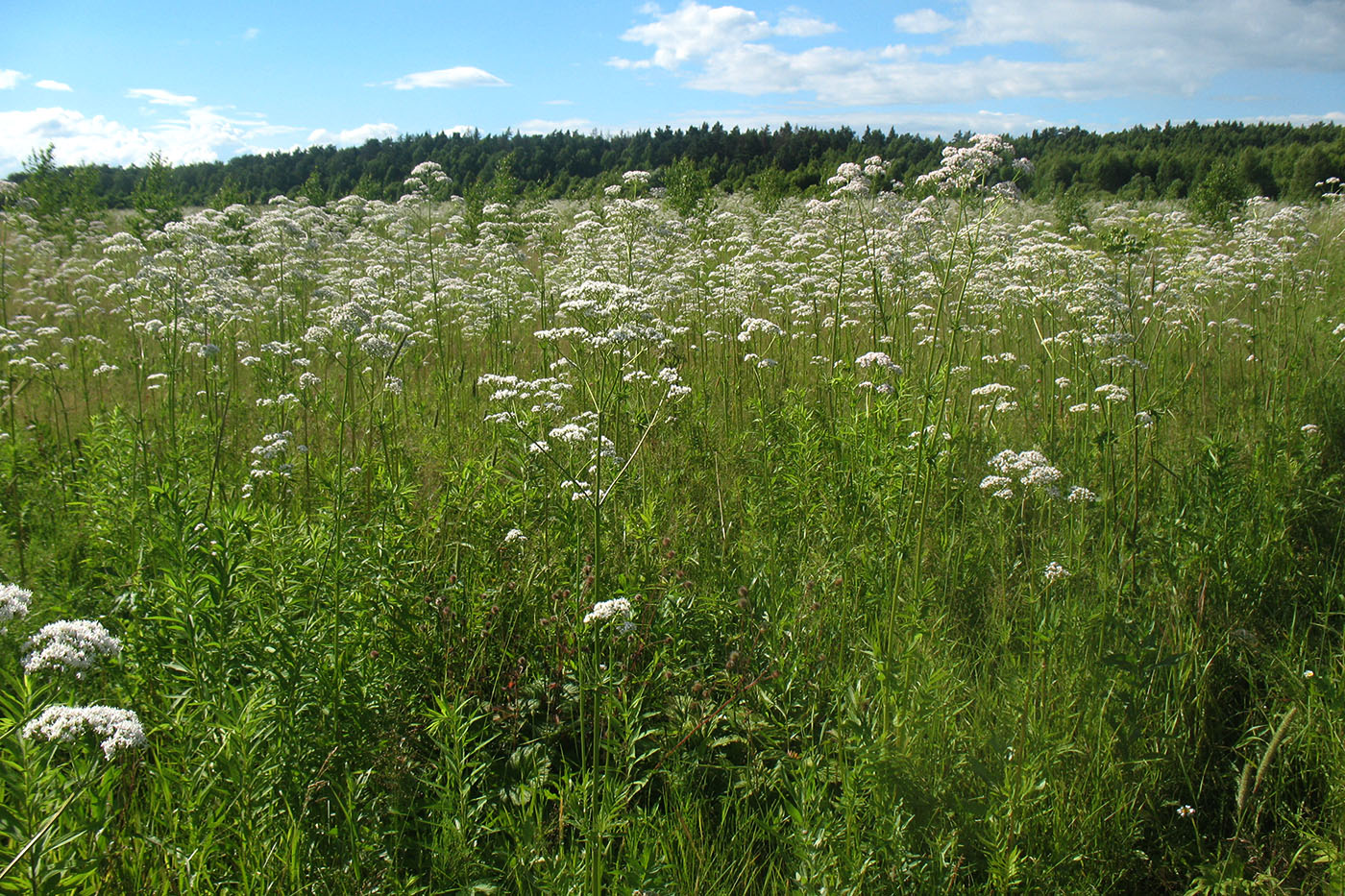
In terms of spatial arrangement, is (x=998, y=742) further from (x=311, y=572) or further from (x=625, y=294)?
(x=311, y=572)

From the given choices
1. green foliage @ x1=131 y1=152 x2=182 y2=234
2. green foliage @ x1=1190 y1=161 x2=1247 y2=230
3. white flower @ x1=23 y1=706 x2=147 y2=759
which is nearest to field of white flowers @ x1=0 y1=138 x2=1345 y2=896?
white flower @ x1=23 y1=706 x2=147 y2=759

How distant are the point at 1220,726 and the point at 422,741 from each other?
11.1ft

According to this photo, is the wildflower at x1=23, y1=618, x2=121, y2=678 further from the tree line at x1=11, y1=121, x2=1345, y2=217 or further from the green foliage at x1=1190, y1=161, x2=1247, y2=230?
the green foliage at x1=1190, y1=161, x2=1247, y2=230

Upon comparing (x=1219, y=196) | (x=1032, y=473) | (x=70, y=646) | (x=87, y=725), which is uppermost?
(x=1219, y=196)

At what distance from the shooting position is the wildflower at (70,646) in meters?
1.84

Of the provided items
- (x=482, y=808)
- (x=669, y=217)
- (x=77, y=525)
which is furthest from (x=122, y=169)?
(x=482, y=808)

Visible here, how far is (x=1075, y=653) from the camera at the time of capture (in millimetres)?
3049

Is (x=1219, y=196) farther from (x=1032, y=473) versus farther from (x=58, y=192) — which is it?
(x=58, y=192)

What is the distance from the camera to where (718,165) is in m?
36.8

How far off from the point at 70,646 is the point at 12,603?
0.85 ft

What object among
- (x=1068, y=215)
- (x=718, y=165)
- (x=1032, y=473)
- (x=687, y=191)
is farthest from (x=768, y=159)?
(x=1032, y=473)

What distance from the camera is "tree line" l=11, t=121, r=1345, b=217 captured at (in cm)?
Answer: 1261

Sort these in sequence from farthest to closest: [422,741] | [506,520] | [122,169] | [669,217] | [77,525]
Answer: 1. [122,169]
2. [669,217]
3. [77,525]
4. [506,520]
5. [422,741]

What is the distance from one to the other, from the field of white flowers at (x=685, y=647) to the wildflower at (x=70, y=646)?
15mm
